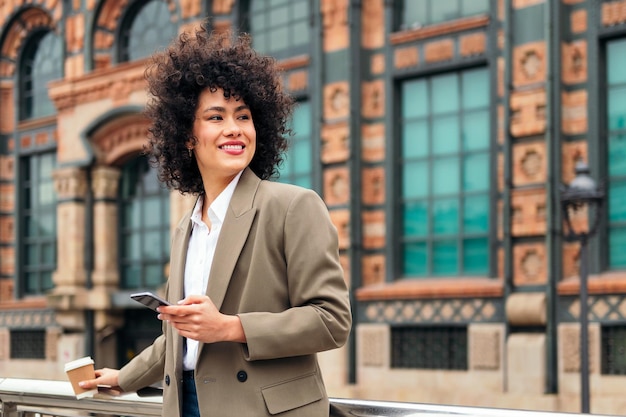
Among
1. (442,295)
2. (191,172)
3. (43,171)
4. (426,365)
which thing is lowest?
(426,365)

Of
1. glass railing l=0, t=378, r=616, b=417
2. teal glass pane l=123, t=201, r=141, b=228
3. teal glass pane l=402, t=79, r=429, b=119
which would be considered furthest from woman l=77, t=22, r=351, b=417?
teal glass pane l=123, t=201, r=141, b=228

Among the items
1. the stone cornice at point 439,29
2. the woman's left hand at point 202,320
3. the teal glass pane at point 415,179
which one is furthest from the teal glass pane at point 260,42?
the woman's left hand at point 202,320

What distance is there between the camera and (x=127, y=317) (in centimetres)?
1905

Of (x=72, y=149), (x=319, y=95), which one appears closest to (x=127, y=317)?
(x=72, y=149)

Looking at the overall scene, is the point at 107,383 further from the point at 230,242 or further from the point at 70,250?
the point at 70,250

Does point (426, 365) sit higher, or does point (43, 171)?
point (43, 171)

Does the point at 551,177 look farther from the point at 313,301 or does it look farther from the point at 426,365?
the point at 313,301

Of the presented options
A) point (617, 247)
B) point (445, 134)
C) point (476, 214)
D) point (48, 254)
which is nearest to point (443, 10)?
point (445, 134)

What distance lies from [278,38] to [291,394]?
45.5ft

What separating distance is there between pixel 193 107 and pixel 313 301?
720 millimetres

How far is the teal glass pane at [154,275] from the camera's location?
18.0m

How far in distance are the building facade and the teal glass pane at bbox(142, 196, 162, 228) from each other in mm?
44

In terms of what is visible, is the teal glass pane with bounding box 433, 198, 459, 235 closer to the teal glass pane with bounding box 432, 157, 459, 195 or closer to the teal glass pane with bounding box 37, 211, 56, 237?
the teal glass pane with bounding box 432, 157, 459, 195

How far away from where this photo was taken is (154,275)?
59.8ft
